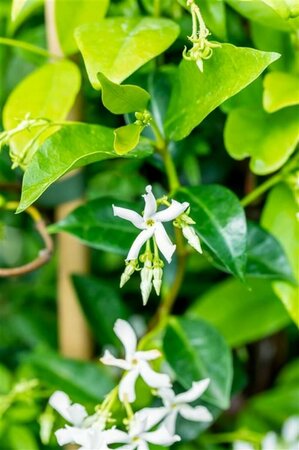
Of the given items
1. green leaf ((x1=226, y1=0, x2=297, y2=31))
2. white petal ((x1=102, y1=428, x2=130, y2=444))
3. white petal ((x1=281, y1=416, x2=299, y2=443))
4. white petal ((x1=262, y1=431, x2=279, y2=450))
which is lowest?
white petal ((x1=281, y1=416, x2=299, y2=443))

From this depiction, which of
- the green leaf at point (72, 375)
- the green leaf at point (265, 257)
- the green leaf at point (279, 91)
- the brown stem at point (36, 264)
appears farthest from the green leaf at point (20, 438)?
the green leaf at point (279, 91)

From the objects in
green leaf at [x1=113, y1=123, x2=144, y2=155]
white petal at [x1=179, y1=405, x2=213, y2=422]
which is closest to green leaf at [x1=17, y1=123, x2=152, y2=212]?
green leaf at [x1=113, y1=123, x2=144, y2=155]

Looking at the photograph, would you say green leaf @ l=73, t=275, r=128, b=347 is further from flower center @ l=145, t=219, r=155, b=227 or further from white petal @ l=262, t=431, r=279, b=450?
flower center @ l=145, t=219, r=155, b=227

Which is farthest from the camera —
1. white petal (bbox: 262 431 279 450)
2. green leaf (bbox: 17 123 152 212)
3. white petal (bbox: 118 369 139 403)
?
white petal (bbox: 262 431 279 450)

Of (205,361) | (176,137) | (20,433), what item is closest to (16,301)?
(20,433)

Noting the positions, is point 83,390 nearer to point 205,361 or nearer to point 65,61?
point 205,361

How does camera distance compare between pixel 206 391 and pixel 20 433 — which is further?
pixel 20 433

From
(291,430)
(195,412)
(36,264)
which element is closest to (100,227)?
(36,264)
